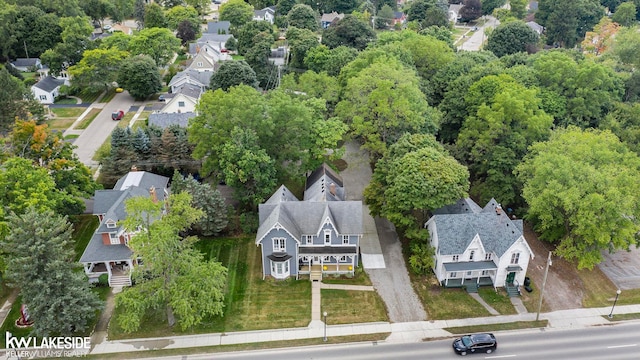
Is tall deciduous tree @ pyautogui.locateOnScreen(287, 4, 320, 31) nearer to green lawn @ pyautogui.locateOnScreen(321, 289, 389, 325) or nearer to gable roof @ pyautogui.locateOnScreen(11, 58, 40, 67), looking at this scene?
gable roof @ pyautogui.locateOnScreen(11, 58, 40, 67)

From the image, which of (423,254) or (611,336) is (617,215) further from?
Answer: (423,254)

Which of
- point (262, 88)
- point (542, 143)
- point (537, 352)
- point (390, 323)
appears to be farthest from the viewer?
point (262, 88)

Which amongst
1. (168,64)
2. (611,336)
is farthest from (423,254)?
(168,64)

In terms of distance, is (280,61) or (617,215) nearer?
(617,215)

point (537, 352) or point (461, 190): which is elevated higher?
point (461, 190)

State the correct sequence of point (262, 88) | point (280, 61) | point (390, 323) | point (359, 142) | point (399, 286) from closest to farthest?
point (390, 323)
point (399, 286)
point (359, 142)
point (262, 88)
point (280, 61)

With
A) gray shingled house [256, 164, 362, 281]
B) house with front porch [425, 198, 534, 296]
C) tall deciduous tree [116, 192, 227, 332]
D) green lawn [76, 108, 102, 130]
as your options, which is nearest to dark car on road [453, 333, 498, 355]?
house with front porch [425, 198, 534, 296]

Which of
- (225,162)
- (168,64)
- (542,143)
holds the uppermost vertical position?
(542,143)
